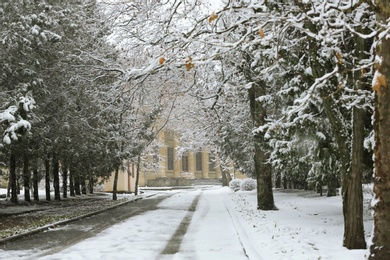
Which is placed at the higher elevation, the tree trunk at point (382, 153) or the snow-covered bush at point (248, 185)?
the tree trunk at point (382, 153)

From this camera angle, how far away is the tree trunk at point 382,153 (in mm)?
6250

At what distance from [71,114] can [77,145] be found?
3.01m

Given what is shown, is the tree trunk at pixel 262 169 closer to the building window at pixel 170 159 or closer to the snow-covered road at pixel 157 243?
the snow-covered road at pixel 157 243

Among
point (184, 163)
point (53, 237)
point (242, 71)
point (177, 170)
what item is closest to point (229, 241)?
point (53, 237)

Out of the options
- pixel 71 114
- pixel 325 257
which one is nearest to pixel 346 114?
pixel 325 257

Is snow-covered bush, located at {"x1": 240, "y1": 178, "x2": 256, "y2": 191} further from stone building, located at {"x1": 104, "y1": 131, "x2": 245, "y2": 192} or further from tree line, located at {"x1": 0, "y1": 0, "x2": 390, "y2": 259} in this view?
stone building, located at {"x1": 104, "y1": 131, "x2": 245, "y2": 192}

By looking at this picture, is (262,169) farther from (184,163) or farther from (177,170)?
(184,163)

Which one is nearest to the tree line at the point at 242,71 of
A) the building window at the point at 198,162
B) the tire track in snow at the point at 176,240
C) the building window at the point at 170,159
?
the tire track in snow at the point at 176,240

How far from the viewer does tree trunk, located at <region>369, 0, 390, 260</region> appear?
625 cm

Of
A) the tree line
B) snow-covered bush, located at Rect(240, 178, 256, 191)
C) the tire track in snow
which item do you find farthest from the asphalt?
snow-covered bush, located at Rect(240, 178, 256, 191)

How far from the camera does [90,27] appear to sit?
1623 centimetres

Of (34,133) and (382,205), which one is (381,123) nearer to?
(382,205)

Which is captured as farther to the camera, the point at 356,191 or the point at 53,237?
the point at 53,237

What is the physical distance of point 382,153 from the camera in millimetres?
6285
